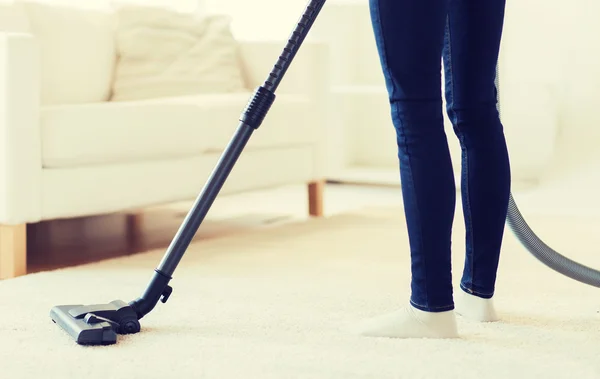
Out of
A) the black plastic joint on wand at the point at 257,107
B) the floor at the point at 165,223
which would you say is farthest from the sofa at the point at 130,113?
the black plastic joint on wand at the point at 257,107

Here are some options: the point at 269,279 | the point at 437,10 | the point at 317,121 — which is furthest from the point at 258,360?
the point at 317,121

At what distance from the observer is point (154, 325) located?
64.6 inches

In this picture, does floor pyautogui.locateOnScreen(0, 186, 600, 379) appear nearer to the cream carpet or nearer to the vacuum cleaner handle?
the cream carpet

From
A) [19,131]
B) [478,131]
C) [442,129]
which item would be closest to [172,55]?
[19,131]

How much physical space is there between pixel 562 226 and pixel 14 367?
2.22m

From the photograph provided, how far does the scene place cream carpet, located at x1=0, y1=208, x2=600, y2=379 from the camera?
1.38 meters

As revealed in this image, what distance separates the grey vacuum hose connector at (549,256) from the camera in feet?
6.09

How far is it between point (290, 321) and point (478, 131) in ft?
1.62

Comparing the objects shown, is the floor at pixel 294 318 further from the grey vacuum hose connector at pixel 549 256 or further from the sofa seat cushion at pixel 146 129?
the sofa seat cushion at pixel 146 129

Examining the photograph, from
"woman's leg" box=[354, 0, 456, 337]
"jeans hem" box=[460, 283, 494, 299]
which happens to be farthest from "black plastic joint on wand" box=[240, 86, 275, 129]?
"jeans hem" box=[460, 283, 494, 299]

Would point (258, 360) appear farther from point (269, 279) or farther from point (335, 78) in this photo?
point (335, 78)

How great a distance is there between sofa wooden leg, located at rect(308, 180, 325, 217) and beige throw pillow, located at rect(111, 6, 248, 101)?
1.52 feet

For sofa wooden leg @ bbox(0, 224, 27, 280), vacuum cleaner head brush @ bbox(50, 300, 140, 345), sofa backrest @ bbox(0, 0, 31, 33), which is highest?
sofa backrest @ bbox(0, 0, 31, 33)

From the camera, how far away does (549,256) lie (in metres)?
1.87
